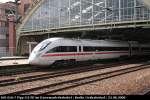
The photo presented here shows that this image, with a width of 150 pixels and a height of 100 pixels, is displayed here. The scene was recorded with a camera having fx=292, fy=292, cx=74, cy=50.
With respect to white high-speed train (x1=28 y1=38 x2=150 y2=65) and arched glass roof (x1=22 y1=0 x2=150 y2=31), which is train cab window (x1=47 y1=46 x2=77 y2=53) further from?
arched glass roof (x1=22 y1=0 x2=150 y2=31)

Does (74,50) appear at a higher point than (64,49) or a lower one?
lower

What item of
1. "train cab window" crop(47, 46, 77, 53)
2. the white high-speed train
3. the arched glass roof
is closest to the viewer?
the white high-speed train

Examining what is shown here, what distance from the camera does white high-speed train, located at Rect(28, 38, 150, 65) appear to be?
24938 mm

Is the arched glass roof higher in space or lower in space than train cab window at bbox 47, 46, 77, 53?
higher

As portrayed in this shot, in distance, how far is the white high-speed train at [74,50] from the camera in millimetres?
24938

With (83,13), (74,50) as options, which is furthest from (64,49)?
(83,13)

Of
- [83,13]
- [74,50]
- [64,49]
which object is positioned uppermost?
[83,13]

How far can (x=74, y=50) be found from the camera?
28.3 meters

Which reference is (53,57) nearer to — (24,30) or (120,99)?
(120,99)

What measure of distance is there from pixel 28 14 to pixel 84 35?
16162 millimetres

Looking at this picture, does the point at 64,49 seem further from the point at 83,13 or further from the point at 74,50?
the point at 83,13

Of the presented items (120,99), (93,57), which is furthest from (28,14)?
(120,99)

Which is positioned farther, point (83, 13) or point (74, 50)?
point (83, 13)

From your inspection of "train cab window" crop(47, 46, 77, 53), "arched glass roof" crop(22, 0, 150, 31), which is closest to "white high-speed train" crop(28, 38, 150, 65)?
"train cab window" crop(47, 46, 77, 53)
